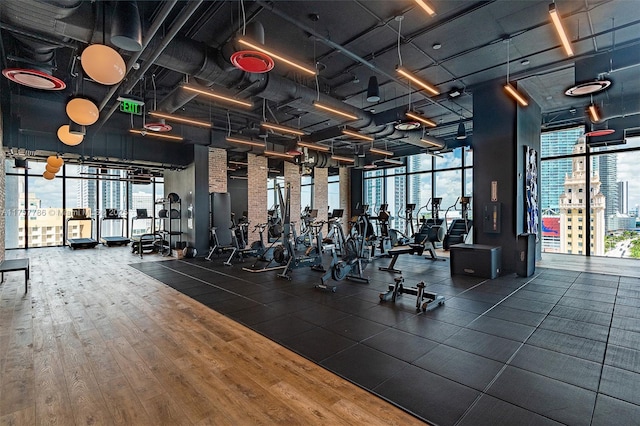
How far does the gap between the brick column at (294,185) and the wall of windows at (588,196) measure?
9.15 metres

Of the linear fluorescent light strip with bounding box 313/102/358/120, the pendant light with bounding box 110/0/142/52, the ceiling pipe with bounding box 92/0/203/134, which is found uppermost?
the ceiling pipe with bounding box 92/0/203/134

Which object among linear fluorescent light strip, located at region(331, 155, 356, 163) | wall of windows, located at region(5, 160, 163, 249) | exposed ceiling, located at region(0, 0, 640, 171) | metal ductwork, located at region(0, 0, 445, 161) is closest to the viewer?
metal ductwork, located at region(0, 0, 445, 161)

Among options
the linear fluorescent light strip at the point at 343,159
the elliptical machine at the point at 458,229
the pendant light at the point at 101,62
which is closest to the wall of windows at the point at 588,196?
the elliptical machine at the point at 458,229

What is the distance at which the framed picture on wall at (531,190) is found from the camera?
24.3ft

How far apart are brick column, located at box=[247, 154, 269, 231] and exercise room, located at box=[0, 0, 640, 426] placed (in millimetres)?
127

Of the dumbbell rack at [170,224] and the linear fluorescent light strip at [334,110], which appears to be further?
the dumbbell rack at [170,224]

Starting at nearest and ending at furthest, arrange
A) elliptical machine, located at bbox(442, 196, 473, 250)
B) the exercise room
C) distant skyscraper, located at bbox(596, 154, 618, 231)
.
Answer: the exercise room, distant skyscraper, located at bbox(596, 154, 618, 231), elliptical machine, located at bbox(442, 196, 473, 250)

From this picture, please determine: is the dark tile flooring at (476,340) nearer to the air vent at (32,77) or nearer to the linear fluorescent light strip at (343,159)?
the air vent at (32,77)

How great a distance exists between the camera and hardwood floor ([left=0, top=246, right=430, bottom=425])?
86.4 inches

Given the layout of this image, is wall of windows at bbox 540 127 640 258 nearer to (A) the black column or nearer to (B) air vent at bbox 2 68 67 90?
(A) the black column

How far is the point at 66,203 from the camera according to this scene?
546 inches

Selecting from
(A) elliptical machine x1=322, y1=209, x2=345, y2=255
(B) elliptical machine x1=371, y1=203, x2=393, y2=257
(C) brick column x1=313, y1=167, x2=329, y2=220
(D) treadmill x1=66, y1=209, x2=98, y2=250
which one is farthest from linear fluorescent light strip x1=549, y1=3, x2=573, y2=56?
(D) treadmill x1=66, y1=209, x2=98, y2=250

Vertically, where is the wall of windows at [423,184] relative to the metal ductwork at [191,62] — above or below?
below

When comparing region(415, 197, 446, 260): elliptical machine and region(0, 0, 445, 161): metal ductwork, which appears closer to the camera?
region(0, 0, 445, 161): metal ductwork
